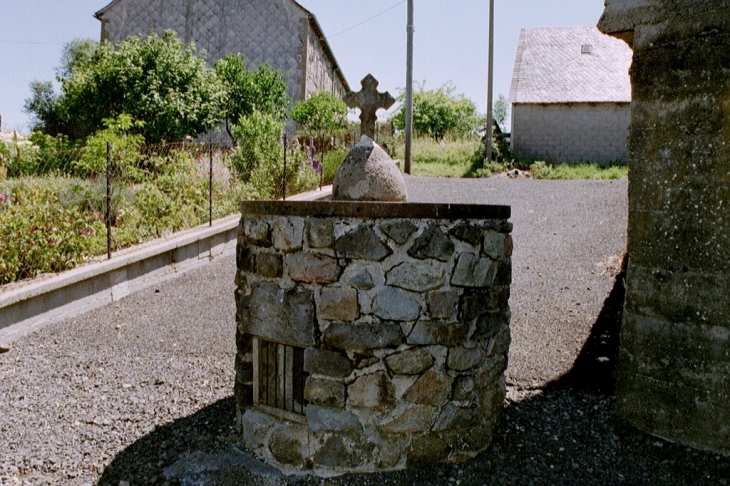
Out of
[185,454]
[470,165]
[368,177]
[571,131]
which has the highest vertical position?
[571,131]

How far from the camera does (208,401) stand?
436 centimetres

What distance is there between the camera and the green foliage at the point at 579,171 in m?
16.2

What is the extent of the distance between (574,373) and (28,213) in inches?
228

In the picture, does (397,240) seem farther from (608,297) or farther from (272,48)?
(272,48)

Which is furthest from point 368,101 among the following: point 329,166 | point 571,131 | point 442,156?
point 571,131

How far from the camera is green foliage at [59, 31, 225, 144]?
43.9ft

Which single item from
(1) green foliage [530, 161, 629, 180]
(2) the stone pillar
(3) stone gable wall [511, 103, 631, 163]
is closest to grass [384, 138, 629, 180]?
(1) green foliage [530, 161, 629, 180]

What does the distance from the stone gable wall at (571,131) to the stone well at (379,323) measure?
17187 mm

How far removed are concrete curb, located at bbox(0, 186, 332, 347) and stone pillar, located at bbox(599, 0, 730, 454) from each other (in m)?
5.14

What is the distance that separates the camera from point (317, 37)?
65.6 ft

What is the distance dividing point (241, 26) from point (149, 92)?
20.4 ft

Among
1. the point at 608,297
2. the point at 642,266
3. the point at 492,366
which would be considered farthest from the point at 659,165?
the point at 608,297

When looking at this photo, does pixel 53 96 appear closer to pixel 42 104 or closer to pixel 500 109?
pixel 42 104

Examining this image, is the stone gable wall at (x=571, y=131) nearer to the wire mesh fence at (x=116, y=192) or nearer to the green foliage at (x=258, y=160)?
the wire mesh fence at (x=116, y=192)
